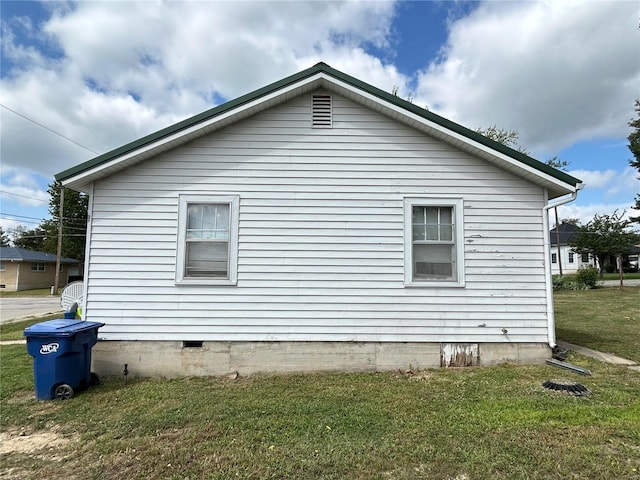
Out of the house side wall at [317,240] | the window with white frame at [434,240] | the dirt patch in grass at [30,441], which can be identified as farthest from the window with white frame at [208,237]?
the window with white frame at [434,240]

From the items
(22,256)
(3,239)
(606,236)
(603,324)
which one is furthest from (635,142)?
(3,239)

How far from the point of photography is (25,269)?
3659cm

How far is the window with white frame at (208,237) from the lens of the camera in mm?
6469

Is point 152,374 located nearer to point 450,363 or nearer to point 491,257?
point 450,363

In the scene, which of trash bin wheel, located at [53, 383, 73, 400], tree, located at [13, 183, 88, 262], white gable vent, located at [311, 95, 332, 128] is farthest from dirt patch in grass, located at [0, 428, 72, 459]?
tree, located at [13, 183, 88, 262]

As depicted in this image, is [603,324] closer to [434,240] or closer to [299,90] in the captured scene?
[434,240]

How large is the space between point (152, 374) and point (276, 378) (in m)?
2.00

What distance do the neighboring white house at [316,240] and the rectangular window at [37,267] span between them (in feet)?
129

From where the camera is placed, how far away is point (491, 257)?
257 inches

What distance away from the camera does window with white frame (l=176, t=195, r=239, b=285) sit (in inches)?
255

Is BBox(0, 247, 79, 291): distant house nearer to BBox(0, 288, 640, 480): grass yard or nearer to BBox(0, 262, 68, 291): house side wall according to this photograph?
BBox(0, 262, 68, 291): house side wall

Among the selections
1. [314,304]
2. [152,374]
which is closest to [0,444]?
[152,374]

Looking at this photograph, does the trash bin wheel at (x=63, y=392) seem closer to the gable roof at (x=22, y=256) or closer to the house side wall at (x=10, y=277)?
the gable roof at (x=22, y=256)

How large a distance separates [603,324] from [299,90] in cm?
1040
